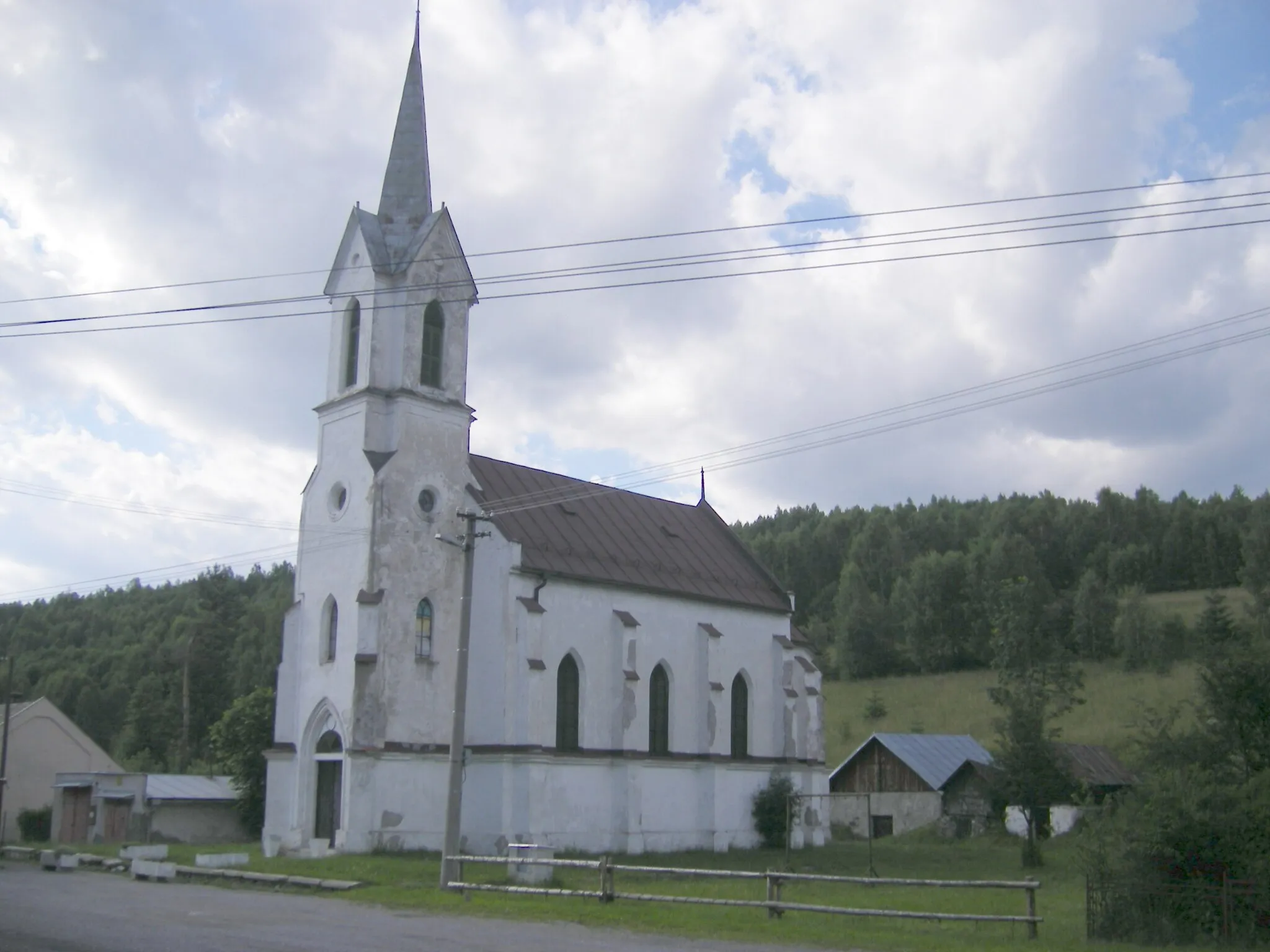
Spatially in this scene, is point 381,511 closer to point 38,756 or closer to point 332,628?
point 332,628

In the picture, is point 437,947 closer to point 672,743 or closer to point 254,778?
point 672,743

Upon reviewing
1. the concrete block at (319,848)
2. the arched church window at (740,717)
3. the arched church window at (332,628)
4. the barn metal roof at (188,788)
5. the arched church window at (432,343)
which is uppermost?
the arched church window at (432,343)

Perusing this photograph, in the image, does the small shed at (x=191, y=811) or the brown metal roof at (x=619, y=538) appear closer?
the brown metal roof at (x=619, y=538)

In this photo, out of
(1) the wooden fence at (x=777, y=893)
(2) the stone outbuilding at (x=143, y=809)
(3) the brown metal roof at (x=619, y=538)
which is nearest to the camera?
(1) the wooden fence at (x=777, y=893)

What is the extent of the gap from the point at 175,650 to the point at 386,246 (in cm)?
5469

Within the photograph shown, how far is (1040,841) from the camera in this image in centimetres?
4562

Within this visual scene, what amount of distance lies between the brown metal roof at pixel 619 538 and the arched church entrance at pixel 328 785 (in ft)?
24.6

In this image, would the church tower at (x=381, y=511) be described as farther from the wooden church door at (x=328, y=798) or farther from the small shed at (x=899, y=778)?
the small shed at (x=899, y=778)

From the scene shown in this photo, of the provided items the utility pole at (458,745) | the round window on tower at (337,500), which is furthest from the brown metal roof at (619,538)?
the utility pole at (458,745)

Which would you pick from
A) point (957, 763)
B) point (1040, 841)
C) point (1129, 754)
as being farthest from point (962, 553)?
point (1129, 754)

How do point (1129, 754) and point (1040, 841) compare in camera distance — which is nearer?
point (1129, 754)

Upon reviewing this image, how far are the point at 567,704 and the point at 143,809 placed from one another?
23.5 meters

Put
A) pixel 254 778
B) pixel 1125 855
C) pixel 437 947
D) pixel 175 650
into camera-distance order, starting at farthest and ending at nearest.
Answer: pixel 175 650 → pixel 254 778 → pixel 1125 855 → pixel 437 947

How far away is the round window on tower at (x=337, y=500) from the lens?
3647 cm
